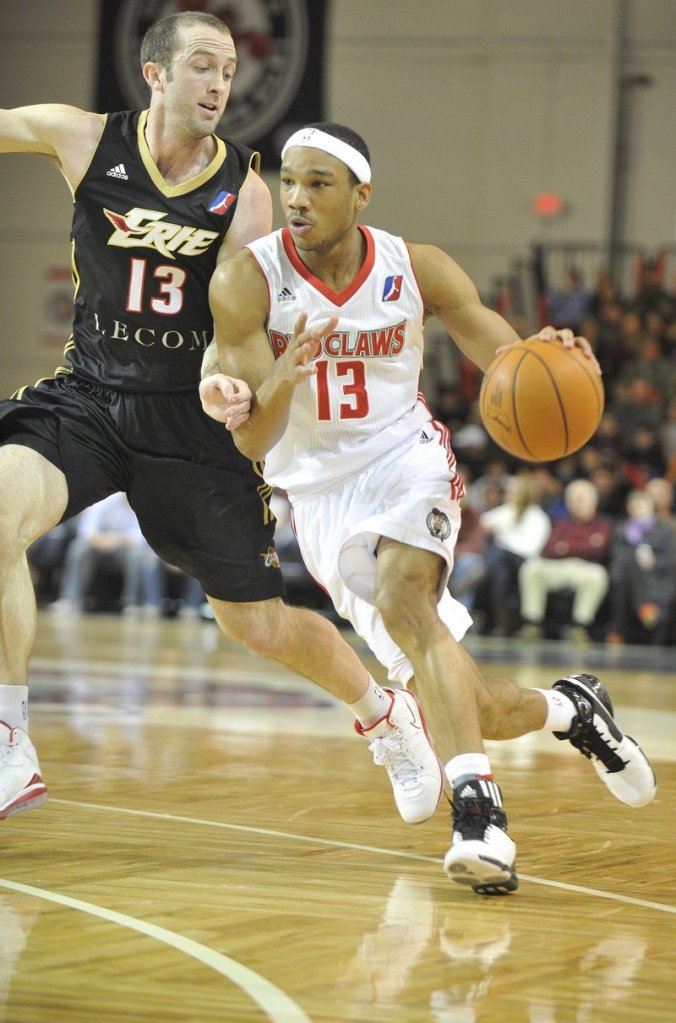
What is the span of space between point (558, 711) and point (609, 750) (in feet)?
0.70

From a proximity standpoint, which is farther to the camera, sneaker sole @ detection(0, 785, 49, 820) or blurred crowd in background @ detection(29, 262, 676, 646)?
blurred crowd in background @ detection(29, 262, 676, 646)

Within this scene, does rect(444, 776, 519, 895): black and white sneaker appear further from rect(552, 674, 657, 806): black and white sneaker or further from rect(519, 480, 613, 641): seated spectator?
rect(519, 480, 613, 641): seated spectator

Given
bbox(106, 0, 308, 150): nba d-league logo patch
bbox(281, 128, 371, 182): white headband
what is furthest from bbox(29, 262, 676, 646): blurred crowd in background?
bbox(281, 128, 371, 182): white headband

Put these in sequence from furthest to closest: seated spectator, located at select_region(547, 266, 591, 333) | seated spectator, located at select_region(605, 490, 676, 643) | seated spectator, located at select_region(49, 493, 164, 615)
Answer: seated spectator, located at select_region(547, 266, 591, 333), seated spectator, located at select_region(49, 493, 164, 615), seated spectator, located at select_region(605, 490, 676, 643)

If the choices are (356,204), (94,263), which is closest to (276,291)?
(356,204)

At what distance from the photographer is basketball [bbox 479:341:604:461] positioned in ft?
12.5

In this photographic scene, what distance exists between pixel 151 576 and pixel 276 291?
11.2m

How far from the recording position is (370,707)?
4.39m

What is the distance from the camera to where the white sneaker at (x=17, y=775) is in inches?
148

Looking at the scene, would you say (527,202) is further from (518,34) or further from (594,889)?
(594,889)

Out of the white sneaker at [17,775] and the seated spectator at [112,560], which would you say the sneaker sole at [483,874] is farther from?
the seated spectator at [112,560]

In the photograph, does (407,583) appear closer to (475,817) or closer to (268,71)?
(475,817)

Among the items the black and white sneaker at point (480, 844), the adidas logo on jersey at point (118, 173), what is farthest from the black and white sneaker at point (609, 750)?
the adidas logo on jersey at point (118, 173)

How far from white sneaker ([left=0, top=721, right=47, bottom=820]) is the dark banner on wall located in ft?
51.4
